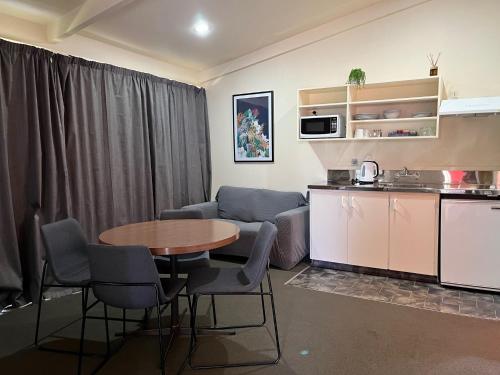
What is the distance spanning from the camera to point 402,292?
3.32 meters

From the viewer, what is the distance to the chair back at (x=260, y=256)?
2.24 metres

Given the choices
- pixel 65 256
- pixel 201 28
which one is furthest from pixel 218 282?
pixel 201 28

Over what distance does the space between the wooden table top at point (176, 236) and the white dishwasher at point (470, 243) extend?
2032 mm

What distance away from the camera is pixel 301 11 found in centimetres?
375

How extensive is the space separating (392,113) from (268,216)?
180cm

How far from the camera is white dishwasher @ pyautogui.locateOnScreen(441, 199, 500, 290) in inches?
125

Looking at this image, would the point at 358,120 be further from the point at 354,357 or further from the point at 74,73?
the point at 74,73

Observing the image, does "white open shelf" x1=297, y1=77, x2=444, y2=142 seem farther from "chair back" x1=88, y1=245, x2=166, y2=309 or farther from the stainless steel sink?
"chair back" x1=88, y1=245, x2=166, y2=309

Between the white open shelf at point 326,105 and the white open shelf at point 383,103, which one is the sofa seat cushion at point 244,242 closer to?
the white open shelf at point 383,103

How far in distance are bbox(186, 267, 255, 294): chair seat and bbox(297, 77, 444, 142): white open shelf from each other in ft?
7.05

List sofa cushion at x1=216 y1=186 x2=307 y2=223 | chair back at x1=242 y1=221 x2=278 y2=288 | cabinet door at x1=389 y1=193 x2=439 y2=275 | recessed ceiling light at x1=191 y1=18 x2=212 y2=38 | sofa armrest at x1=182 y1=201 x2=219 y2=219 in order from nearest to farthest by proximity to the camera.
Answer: chair back at x1=242 y1=221 x2=278 y2=288
cabinet door at x1=389 y1=193 x2=439 y2=275
recessed ceiling light at x1=191 y1=18 x2=212 y2=38
sofa cushion at x1=216 y1=186 x2=307 y2=223
sofa armrest at x1=182 y1=201 x2=219 y2=219

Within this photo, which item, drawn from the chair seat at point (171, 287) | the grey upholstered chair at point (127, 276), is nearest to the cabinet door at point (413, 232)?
the chair seat at point (171, 287)

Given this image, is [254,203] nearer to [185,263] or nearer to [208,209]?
[208,209]

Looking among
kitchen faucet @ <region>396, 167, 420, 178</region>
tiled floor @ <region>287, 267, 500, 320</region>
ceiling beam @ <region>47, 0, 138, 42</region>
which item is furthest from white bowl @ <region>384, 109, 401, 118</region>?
ceiling beam @ <region>47, 0, 138, 42</region>
